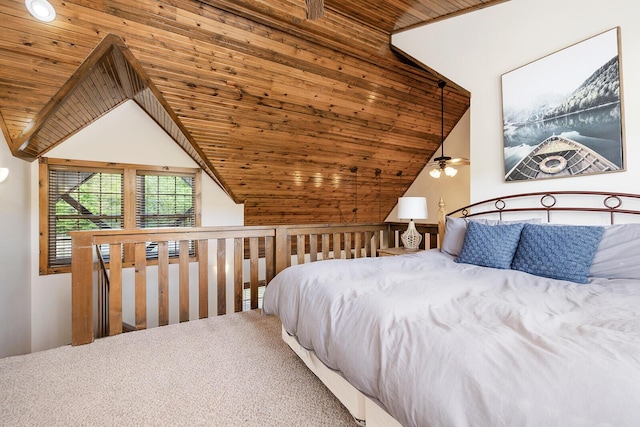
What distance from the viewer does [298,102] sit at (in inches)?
143

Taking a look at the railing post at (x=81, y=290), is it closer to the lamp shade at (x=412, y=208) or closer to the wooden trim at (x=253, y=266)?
the wooden trim at (x=253, y=266)

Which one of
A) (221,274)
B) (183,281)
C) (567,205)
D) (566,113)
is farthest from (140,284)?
(566,113)

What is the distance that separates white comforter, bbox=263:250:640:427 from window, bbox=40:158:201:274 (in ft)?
12.1

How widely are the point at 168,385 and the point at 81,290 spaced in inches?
40.7

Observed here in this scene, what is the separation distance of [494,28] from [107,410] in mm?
3755

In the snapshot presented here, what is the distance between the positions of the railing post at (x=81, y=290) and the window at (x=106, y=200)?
2.53 meters

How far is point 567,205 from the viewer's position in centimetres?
224

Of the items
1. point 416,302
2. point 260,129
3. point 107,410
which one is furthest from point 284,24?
point 107,410

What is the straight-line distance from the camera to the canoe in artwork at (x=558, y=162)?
6.77 ft

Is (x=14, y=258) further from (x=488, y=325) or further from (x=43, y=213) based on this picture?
(x=488, y=325)

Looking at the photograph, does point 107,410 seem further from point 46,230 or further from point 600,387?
point 46,230

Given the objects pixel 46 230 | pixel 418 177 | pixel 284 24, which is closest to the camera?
pixel 284 24

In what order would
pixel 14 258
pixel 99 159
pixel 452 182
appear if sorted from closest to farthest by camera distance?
1. pixel 14 258
2. pixel 99 159
3. pixel 452 182

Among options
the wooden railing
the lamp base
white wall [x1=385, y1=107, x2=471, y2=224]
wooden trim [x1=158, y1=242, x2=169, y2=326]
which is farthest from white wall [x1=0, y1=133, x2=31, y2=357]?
white wall [x1=385, y1=107, x2=471, y2=224]
